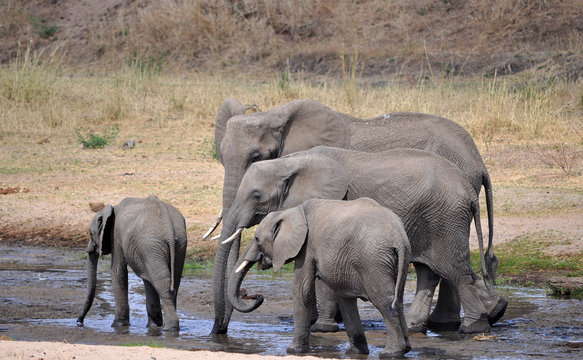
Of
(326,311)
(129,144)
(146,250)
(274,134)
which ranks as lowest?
(129,144)

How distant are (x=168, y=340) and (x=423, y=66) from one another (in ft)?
54.3

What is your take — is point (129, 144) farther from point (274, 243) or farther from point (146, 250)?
point (274, 243)

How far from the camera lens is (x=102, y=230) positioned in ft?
24.0

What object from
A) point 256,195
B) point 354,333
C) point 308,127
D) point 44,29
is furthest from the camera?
point 44,29

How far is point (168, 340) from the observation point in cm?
661

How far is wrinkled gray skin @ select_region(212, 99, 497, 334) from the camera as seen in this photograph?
7289 mm


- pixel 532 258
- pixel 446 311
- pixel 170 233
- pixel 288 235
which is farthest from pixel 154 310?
pixel 532 258

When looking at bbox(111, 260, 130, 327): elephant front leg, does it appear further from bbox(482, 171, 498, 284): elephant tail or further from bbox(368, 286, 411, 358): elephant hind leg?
bbox(482, 171, 498, 284): elephant tail

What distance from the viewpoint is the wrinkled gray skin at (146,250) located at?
6.89 m

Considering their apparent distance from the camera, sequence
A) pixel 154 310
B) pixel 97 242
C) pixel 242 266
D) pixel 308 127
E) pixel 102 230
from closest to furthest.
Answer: pixel 242 266, pixel 154 310, pixel 102 230, pixel 97 242, pixel 308 127

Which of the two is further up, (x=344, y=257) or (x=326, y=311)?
(x=344, y=257)

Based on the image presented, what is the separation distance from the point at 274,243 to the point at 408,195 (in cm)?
114

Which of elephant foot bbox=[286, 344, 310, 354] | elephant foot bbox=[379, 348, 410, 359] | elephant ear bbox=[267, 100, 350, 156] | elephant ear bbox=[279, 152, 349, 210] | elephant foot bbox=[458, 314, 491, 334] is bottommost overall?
elephant foot bbox=[458, 314, 491, 334]

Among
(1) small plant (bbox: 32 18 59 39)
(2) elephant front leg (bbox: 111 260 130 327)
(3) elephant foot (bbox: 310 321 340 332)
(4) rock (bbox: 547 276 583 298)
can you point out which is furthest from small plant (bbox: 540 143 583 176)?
(1) small plant (bbox: 32 18 59 39)
